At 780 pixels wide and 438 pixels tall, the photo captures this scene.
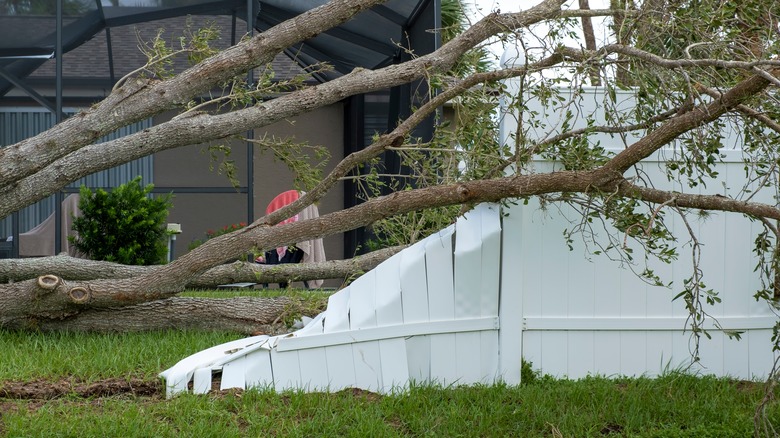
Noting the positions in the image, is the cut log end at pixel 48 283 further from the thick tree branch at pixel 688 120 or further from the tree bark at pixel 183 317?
the thick tree branch at pixel 688 120

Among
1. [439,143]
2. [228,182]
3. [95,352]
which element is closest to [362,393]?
[439,143]

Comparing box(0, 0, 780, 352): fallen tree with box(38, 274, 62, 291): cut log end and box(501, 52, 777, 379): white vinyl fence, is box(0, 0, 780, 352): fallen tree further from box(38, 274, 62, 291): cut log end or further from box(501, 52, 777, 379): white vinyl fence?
box(501, 52, 777, 379): white vinyl fence

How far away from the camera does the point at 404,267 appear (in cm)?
513

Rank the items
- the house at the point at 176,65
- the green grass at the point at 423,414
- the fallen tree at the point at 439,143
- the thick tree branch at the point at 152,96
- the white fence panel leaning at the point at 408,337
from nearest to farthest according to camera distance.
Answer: the green grass at the point at 423,414 < the fallen tree at the point at 439,143 < the white fence panel leaning at the point at 408,337 < the thick tree branch at the point at 152,96 < the house at the point at 176,65

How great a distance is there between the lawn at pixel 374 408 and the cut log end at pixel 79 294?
0.65 metres

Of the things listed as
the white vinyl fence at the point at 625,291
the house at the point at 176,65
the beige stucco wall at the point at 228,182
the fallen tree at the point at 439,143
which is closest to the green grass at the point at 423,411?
the white vinyl fence at the point at 625,291

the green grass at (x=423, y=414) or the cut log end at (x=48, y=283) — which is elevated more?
the cut log end at (x=48, y=283)

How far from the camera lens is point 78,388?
493cm

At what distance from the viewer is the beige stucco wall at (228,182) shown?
13250 mm

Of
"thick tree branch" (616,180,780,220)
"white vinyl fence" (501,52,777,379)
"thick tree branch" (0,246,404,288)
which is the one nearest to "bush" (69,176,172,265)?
"thick tree branch" (0,246,404,288)

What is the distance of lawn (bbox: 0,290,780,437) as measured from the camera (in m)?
4.26

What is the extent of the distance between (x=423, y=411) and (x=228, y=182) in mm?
9095

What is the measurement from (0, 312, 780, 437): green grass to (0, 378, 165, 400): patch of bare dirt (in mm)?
90

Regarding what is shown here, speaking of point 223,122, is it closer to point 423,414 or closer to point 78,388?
point 78,388
